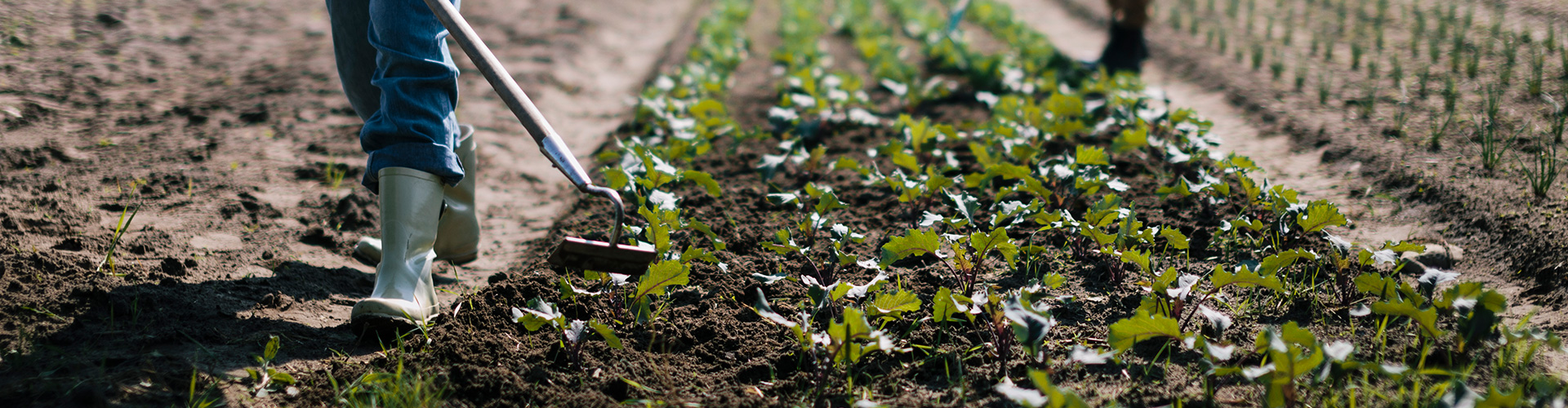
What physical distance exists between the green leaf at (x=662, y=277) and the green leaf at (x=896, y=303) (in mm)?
406

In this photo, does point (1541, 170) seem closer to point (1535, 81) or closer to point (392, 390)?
Result: point (1535, 81)

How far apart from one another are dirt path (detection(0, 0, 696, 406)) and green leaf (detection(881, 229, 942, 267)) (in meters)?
1.13

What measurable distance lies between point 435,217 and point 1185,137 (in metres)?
2.51

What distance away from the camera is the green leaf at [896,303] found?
1.81m

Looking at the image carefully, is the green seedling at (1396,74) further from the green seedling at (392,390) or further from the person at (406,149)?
the green seedling at (392,390)

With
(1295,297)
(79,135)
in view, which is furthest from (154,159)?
(1295,297)

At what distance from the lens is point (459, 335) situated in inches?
74.7

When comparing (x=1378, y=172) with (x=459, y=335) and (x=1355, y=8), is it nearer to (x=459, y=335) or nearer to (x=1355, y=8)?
(x=459, y=335)

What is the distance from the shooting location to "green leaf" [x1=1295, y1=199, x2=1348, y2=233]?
2.07 meters

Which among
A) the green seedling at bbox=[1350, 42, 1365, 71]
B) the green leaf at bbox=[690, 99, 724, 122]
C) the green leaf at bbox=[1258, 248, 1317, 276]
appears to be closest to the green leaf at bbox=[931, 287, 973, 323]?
the green leaf at bbox=[1258, 248, 1317, 276]

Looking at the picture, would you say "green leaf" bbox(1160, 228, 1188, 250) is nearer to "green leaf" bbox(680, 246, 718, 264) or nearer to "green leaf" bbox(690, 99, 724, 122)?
"green leaf" bbox(680, 246, 718, 264)

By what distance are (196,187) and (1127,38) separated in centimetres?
487

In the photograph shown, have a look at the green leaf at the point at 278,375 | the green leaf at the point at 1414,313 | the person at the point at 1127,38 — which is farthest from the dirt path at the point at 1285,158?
the green leaf at the point at 278,375

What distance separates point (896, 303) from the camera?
5.96 feet
